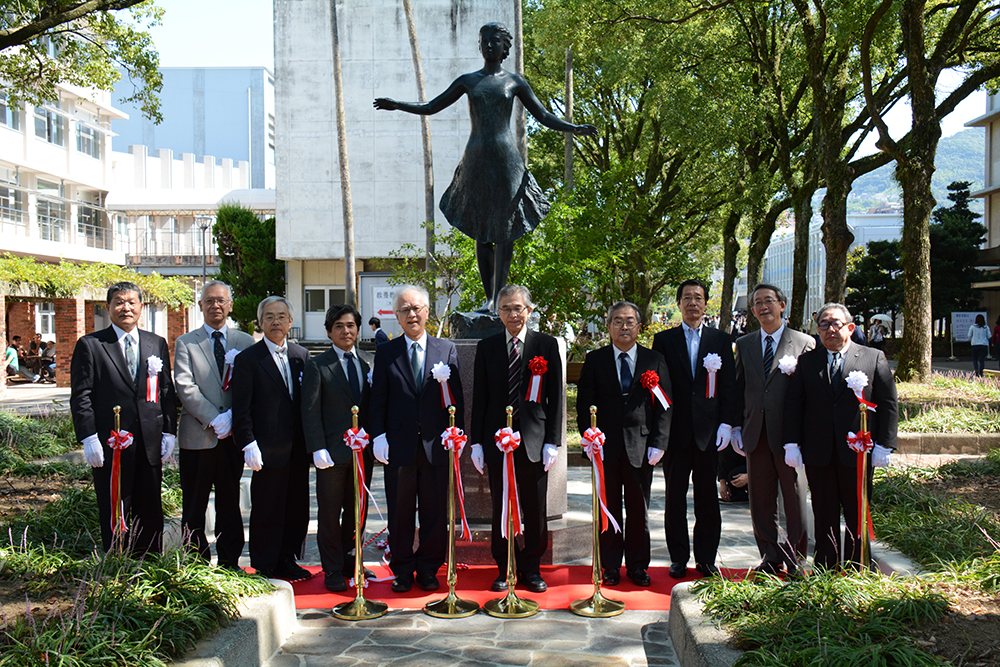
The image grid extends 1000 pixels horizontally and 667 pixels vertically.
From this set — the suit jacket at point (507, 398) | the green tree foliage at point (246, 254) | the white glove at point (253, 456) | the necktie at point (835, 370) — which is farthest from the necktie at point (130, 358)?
the green tree foliage at point (246, 254)

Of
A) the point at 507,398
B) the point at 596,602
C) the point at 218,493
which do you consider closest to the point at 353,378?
the point at 507,398

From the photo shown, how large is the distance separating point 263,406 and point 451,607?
5.72 feet

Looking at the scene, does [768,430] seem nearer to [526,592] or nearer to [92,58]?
[526,592]

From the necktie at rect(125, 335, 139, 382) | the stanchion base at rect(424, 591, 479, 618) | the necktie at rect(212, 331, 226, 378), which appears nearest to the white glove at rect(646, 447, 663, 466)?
the stanchion base at rect(424, 591, 479, 618)

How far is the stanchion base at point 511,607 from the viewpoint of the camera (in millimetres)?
4930

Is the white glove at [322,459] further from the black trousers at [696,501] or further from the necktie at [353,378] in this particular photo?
the black trousers at [696,501]

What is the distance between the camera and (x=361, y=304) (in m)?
25.3

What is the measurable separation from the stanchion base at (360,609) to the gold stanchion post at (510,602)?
65 centimetres

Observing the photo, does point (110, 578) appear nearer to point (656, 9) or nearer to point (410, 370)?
point (410, 370)

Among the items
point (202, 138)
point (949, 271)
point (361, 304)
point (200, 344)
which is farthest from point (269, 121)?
point (200, 344)

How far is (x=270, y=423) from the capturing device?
17.4ft

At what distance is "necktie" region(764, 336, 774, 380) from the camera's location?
17.4ft

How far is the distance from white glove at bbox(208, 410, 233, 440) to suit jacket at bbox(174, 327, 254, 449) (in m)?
0.05

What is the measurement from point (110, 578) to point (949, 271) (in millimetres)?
33714
